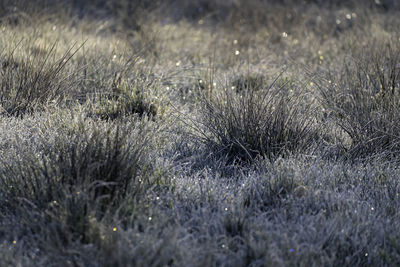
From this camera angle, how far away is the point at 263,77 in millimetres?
4449

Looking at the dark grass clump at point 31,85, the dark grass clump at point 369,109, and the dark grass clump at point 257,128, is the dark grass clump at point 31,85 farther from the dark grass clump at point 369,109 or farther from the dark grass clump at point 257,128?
the dark grass clump at point 369,109

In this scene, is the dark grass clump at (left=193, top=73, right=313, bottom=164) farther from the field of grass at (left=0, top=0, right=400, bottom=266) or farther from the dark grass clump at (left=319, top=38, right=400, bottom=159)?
the dark grass clump at (left=319, top=38, right=400, bottom=159)

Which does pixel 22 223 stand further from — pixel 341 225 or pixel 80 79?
pixel 80 79

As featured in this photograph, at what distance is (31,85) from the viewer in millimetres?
3488

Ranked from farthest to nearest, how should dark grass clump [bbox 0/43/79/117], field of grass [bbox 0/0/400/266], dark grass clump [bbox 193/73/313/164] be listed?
dark grass clump [bbox 0/43/79/117] → dark grass clump [bbox 193/73/313/164] → field of grass [bbox 0/0/400/266]

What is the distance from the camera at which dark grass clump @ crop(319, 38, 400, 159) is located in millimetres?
3064

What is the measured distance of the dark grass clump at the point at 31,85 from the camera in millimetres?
3383

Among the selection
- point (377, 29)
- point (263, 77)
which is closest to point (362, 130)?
point (263, 77)

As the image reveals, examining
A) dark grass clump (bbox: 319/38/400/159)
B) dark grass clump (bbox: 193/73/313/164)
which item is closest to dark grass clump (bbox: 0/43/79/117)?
dark grass clump (bbox: 193/73/313/164)

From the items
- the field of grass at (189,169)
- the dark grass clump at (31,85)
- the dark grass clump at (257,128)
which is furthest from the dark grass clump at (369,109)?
the dark grass clump at (31,85)

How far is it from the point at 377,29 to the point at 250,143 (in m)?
→ 4.48

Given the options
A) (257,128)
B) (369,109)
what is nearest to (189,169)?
(257,128)

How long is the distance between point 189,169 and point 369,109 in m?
1.46

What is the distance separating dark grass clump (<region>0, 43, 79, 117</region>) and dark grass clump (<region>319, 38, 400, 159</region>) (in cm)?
201
